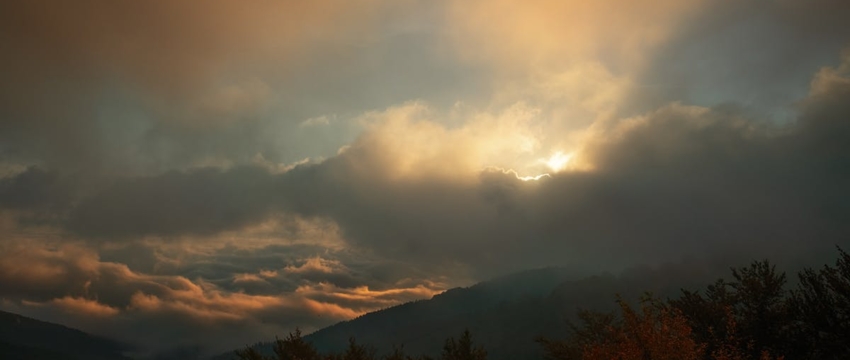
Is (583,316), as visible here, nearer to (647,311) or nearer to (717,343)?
(717,343)

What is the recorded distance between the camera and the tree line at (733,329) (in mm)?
33312

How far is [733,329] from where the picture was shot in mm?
37594

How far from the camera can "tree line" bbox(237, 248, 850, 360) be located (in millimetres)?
33312

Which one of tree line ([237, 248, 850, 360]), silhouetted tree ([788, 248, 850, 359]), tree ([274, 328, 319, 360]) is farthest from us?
tree ([274, 328, 319, 360])

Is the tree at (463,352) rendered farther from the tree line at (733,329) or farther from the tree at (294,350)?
the tree at (294,350)

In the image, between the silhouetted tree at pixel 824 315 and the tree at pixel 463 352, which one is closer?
the silhouetted tree at pixel 824 315

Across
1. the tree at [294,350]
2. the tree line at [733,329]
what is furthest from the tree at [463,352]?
the tree at [294,350]

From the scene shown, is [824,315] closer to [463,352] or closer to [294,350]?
[463,352]

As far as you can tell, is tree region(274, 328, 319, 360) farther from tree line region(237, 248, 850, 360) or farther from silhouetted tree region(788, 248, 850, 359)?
silhouetted tree region(788, 248, 850, 359)

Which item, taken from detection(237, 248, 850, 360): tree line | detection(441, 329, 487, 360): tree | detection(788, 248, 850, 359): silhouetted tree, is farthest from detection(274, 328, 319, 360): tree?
detection(788, 248, 850, 359): silhouetted tree

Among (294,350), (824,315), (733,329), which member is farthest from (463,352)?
(824,315)

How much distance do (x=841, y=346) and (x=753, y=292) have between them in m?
9.02

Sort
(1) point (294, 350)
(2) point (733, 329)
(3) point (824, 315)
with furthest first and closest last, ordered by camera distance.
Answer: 1. (1) point (294, 350)
2. (3) point (824, 315)
3. (2) point (733, 329)

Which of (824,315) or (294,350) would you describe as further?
(294,350)
